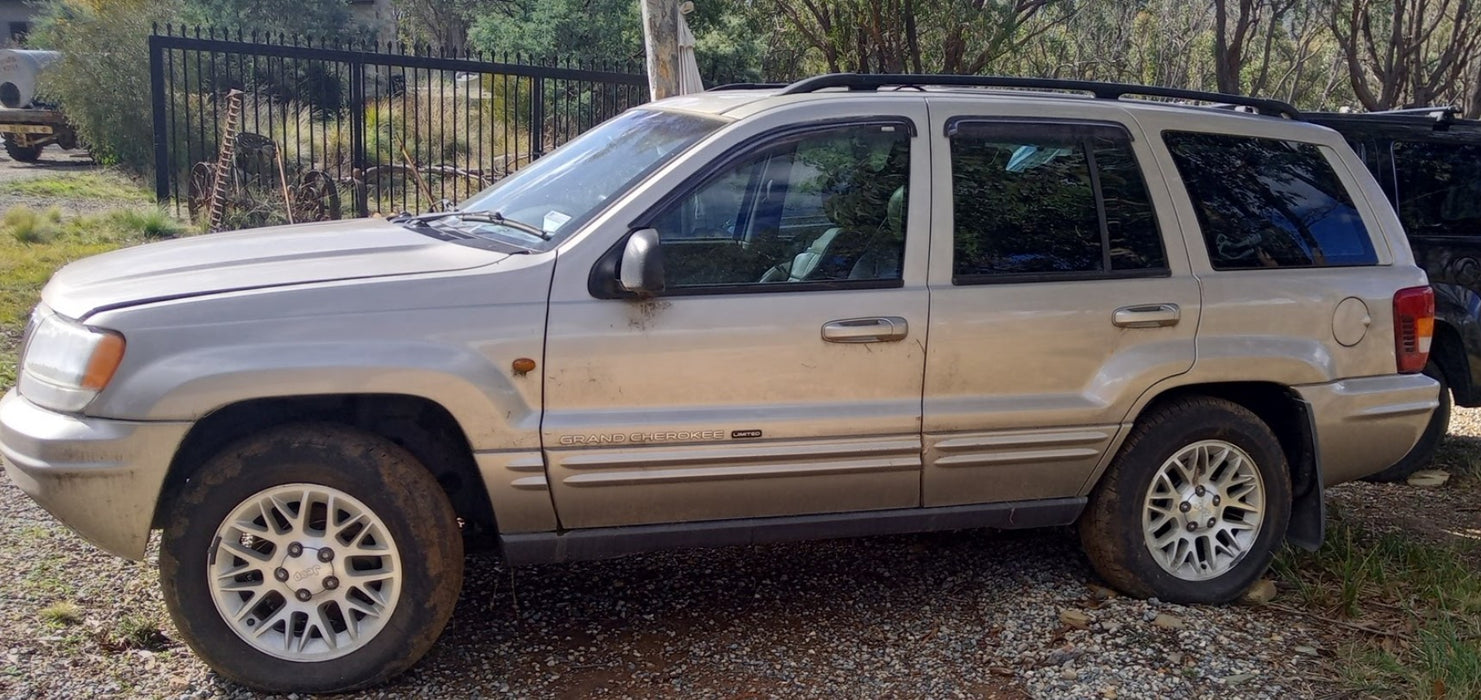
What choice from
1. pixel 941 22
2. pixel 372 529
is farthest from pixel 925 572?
pixel 941 22

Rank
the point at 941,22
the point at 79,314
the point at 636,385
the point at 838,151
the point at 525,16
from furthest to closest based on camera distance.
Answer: the point at 525,16, the point at 941,22, the point at 838,151, the point at 636,385, the point at 79,314

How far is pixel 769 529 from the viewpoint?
4.29 m

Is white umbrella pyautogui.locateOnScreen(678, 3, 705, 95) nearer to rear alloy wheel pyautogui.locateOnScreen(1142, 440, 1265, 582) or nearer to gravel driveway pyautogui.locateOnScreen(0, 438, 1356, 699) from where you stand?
gravel driveway pyautogui.locateOnScreen(0, 438, 1356, 699)

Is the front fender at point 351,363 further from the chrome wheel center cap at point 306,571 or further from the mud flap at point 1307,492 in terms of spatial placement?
the mud flap at point 1307,492

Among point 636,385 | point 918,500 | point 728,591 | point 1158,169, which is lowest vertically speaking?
point 728,591

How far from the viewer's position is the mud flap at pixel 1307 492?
4797 millimetres

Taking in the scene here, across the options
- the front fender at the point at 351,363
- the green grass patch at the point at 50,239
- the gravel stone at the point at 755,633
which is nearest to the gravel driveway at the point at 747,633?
the gravel stone at the point at 755,633

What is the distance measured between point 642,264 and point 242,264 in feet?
4.22

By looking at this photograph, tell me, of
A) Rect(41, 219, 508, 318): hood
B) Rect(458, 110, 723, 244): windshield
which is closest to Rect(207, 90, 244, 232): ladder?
Rect(458, 110, 723, 244): windshield

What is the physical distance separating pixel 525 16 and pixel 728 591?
94.7ft

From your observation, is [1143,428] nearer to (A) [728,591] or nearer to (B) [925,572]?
(B) [925,572]

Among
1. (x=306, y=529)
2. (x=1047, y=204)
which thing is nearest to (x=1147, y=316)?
(x=1047, y=204)

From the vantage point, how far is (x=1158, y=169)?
4.73 m

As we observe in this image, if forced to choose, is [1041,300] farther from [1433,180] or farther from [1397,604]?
[1433,180]
